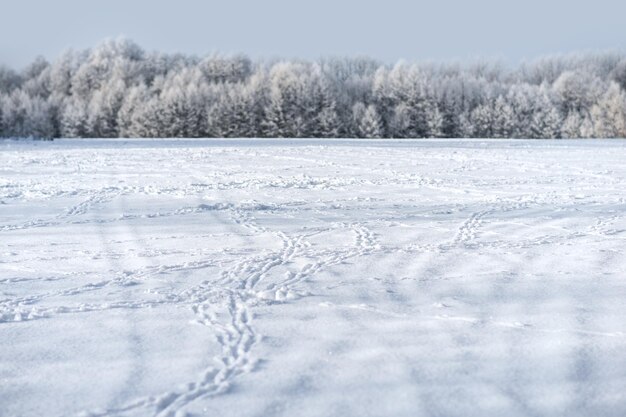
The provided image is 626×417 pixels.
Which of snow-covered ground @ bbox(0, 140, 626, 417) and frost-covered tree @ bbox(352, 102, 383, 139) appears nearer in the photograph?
snow-covered ground @ bbox(0, 140, 626, 417)

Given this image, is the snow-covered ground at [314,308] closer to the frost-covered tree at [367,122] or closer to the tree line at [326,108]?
the frost-covered tree at [367,122]

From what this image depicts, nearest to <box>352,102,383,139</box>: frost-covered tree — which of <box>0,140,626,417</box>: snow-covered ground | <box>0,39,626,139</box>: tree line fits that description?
<box>0,39,626,139</box>: tree line

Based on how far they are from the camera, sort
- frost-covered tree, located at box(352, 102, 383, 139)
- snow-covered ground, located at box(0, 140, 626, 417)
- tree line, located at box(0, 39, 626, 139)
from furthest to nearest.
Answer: tree line, located at box(0, 39, 626, 139) → frost-covered tree, located at box(352, 102, 383, 139) → snow-covered ground, located at box(0, 140, 626, 417)

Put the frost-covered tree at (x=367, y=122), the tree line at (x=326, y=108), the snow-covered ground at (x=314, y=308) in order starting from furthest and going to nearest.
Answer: the tree line at (x=326, y=108) < the frost-covered tree at (x=367, y=122) < the snow-covered ground at (x=314, y=308)

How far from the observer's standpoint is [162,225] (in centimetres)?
955

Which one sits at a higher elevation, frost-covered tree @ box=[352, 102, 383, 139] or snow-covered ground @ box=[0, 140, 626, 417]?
snow-covered ground @ box=[0, 140, 626, 417]

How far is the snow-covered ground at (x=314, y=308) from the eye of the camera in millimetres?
3746

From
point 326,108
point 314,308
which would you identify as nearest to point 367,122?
point 326,108

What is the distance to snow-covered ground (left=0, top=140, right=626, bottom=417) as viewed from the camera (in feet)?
12.3

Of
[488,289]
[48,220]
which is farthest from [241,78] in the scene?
[488,289]

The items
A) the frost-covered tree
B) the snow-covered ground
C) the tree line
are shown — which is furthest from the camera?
the tree line

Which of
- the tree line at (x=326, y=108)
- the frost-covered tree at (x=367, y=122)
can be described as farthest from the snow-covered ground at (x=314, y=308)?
the tree line at (x=326, y=108)

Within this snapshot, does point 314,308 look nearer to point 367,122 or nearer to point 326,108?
point 367,122

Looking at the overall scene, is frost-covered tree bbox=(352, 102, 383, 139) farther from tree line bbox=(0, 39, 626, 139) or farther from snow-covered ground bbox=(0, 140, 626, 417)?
snow-covered ground bbox=(0, 140, 626, 417)
